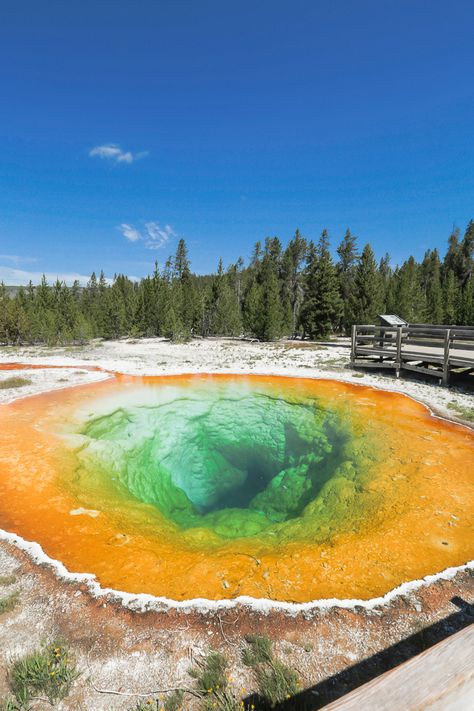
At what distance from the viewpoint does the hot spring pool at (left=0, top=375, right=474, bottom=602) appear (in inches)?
162

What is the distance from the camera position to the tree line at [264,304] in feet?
119

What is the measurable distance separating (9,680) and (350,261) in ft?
171

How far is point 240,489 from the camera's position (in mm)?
8641

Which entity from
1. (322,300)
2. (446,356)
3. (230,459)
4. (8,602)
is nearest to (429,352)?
(446,356)

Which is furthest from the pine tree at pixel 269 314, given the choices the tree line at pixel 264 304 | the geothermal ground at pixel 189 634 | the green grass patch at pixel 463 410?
the geothermal ground at pixel 189 634

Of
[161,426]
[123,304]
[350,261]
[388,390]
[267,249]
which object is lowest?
[161,426]

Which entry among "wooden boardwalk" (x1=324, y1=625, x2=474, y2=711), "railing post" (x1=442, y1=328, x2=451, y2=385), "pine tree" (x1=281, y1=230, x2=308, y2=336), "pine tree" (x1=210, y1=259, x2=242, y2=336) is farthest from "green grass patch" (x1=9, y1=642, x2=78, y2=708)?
"pine tree" (x1=281, y1=230, x2=308, y2=336)

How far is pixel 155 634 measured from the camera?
311cm

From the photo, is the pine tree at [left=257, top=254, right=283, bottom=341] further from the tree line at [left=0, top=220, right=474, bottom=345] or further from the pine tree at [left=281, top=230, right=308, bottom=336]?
the pine tree at [left=281, top=230, right=308, bottom=336]

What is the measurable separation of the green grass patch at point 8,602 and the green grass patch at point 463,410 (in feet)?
32.5

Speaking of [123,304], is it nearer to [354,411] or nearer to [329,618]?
[354,411]

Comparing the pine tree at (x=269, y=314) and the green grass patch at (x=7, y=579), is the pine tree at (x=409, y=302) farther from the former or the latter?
the green grass patch at (x=7, y=579)

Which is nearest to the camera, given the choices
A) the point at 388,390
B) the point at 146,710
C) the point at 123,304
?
the point at 146,710

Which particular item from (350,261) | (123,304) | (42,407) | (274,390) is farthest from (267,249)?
(42,407)
